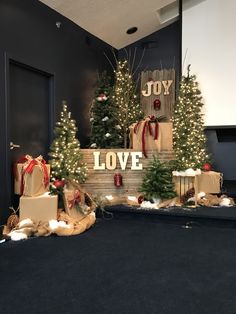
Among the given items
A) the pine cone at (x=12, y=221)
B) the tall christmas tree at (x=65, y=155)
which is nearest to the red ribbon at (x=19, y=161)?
the tall christmas tree at (x=65, y=155)

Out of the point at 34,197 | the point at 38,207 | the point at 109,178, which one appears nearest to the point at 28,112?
the point at 34,197

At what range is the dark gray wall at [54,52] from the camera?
11.7 feet

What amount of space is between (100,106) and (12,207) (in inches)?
85.9

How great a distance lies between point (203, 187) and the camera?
459 cm

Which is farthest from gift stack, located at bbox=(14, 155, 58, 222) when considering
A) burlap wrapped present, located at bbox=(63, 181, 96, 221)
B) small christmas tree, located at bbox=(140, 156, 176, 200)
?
small christmas tree, located at bbox=(140, 156, 176, 200)

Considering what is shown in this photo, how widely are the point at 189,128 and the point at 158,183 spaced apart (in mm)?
1051

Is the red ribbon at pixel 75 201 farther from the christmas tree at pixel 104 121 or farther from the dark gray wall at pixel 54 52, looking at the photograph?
the christmas tree at pixel 104 121

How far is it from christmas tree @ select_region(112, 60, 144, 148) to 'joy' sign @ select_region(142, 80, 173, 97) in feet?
1.59

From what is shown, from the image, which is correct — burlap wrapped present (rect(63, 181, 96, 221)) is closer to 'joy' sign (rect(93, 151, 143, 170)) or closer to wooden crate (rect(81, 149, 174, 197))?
wooden crate (rect(81, 149, 174, 197))

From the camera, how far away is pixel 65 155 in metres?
3.89

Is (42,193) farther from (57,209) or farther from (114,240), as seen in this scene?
(114,240)

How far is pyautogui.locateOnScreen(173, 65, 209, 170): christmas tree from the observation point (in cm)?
443

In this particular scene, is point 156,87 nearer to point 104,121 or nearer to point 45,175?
point 104,121

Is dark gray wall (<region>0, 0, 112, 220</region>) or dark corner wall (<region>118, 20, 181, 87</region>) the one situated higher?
dark corner wall (<region>118, 20, 181, 87</region>)
